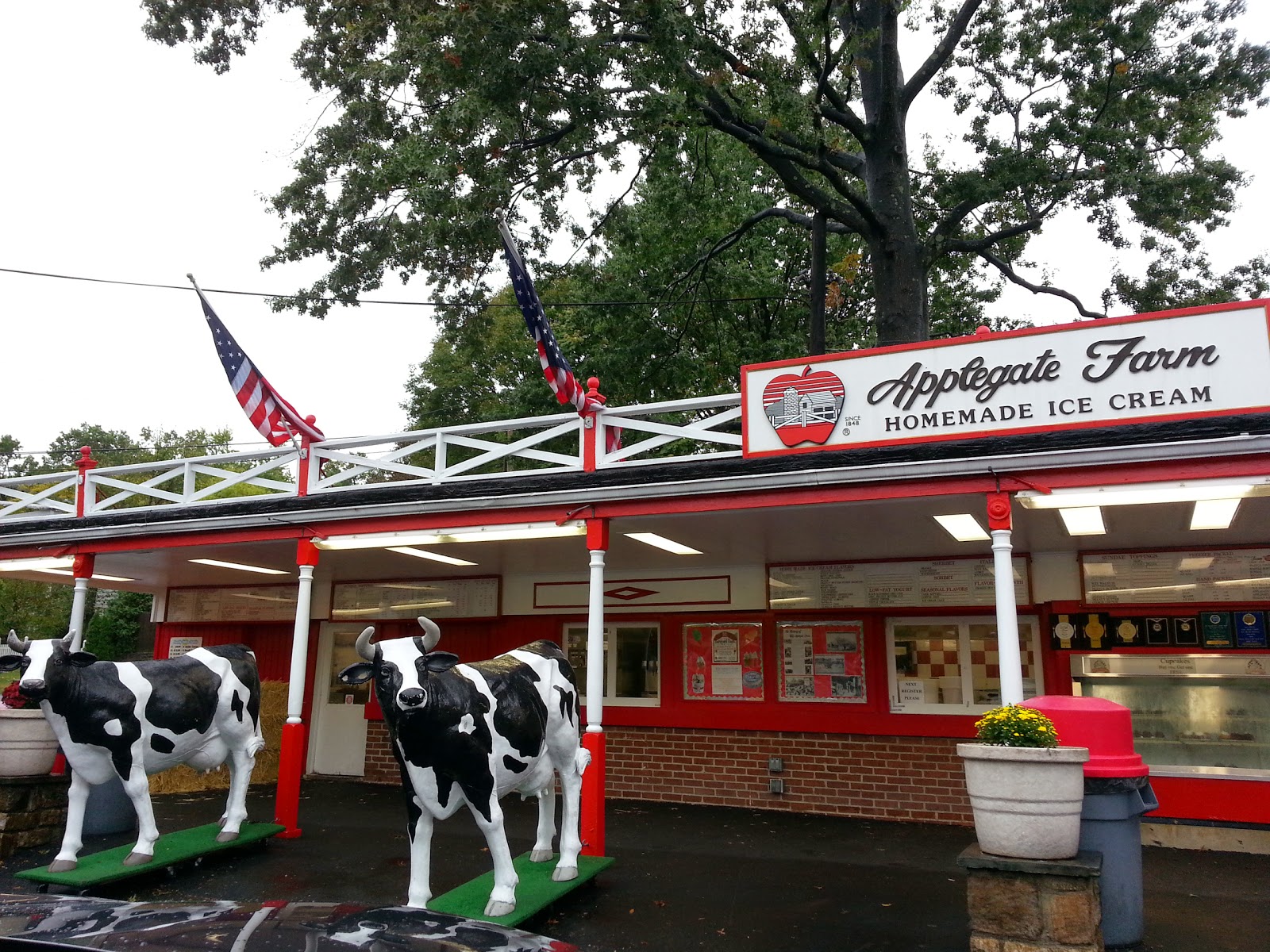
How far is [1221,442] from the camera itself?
7.03 metres

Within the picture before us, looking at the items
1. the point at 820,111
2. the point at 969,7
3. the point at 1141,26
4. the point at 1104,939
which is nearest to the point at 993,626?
the point at 1104,939

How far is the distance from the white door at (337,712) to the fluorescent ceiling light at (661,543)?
5.97 metres

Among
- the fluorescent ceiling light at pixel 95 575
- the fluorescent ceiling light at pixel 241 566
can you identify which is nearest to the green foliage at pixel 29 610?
the fluorescent ceiling light at pixel 95 575

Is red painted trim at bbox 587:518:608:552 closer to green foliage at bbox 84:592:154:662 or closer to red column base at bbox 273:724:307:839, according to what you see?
red column base at bbox 273:724:307:839

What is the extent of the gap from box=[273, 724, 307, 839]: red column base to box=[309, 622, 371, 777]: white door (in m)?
4.34

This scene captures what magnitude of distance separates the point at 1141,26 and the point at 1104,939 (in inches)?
574

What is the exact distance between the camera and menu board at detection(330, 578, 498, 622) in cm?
1392

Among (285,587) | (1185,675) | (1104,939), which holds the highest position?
(285,587)

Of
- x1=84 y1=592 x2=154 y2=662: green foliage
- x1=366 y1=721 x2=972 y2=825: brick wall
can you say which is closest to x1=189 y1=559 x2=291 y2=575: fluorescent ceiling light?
x1=366 y1=721 x2=972 y2=825: brick wall

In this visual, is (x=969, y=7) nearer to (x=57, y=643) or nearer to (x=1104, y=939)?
(x=1104, y=939)

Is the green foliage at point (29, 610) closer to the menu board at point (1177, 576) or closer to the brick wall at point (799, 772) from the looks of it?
the brick wall at point (799, 772)

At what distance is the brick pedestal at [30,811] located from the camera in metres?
9.40

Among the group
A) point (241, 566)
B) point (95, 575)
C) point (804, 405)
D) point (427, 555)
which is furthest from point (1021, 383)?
point (95, 575)

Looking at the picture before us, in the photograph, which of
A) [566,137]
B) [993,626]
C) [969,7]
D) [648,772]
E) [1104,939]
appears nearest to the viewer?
[1104,939]
